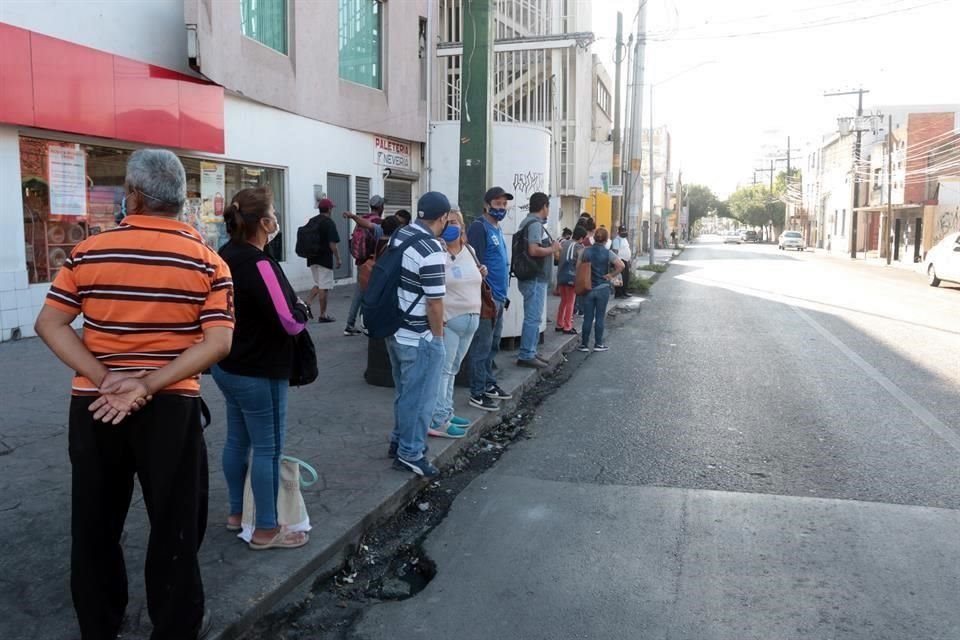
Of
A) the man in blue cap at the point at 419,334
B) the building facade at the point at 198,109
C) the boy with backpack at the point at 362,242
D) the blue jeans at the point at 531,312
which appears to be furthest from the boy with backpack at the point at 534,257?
the building facade at the point at 198,109

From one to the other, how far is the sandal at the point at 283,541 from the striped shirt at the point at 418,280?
4.91ft

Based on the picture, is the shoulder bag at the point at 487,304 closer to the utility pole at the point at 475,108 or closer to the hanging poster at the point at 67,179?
the utility pole at the point at 475,108

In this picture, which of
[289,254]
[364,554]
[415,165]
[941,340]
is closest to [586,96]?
[415,165]

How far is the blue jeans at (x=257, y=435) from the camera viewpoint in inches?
145

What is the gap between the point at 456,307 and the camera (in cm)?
572

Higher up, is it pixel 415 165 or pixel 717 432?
pixel 415 165

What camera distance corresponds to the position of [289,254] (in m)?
14.8

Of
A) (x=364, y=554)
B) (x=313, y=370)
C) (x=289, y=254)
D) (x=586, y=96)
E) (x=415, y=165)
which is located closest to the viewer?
(x=313, y=370)

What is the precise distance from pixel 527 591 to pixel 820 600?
4.44 feet

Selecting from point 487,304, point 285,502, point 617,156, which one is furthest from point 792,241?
point 285,502

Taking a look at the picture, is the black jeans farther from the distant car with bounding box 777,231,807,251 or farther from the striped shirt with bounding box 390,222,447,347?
the distant car with bounding box 777,231,807,251

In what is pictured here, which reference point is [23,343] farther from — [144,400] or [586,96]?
[586,96]

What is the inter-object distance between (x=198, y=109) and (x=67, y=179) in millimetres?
2411

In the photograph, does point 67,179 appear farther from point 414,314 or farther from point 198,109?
point 414,314
